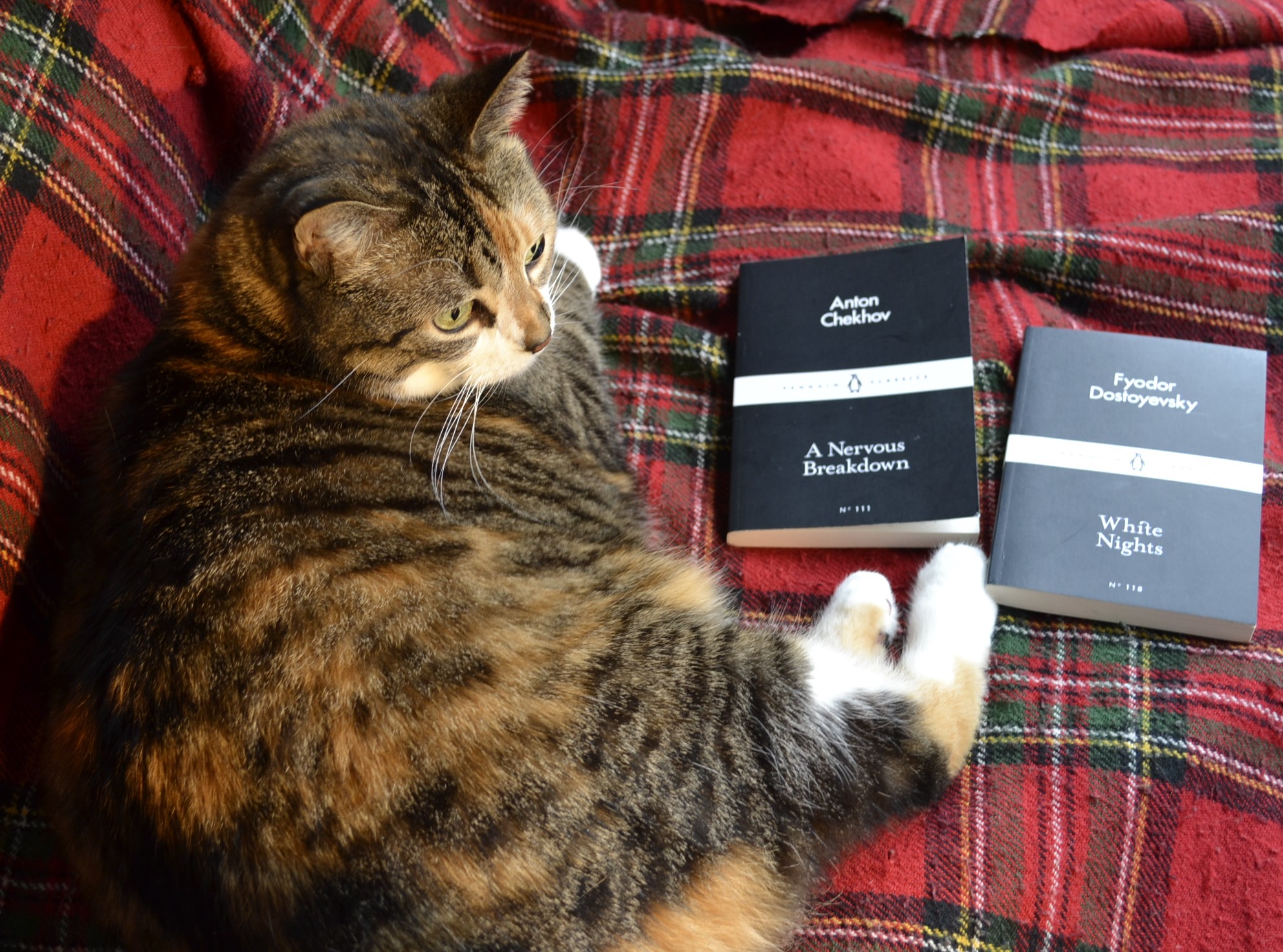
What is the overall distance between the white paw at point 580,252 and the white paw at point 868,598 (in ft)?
1.97

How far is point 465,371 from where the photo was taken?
1184 mm

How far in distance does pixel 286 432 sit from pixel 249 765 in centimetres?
38

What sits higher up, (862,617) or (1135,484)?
(1135,484)

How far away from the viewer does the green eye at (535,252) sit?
3.99 ft

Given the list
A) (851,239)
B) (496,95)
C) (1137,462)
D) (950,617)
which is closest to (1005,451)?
(1137,462)

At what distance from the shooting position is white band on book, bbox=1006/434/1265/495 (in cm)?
124

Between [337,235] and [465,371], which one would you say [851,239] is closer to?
[465,371]

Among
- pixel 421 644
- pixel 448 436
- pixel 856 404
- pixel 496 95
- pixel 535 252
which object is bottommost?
pixel 421 644

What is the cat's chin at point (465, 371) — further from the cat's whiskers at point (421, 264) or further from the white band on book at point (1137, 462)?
the white band on book at point (1137, 462)

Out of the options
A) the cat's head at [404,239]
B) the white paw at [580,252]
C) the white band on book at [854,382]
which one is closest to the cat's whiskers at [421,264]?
the cat's head at [404,239]

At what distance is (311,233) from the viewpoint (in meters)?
0.98

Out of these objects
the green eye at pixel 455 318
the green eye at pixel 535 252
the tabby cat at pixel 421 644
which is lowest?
the tabby cat at pixel 421 644

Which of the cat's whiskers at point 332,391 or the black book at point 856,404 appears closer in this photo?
the cat's whiskers at point 332,391

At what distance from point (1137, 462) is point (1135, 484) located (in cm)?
3
